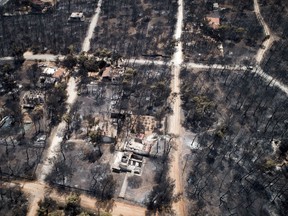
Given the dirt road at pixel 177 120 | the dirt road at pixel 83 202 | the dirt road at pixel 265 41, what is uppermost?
the dirt road at pixel 265 41

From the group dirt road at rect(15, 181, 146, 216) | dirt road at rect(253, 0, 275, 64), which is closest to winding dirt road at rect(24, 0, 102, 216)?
dirt road at rect(15, 181, 146, 216)

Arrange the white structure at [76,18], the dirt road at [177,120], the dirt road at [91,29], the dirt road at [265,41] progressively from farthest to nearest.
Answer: the white structure at [76,18], the dirt road at [91,29], the dirt road at [265,41], the dirt road at [177,120]

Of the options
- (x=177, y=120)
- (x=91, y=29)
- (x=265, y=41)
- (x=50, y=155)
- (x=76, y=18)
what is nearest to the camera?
(x=50, y=155)

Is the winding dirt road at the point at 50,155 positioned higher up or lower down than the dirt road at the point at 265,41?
lower down

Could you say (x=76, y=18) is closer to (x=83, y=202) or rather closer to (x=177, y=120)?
(x=177, y=120)

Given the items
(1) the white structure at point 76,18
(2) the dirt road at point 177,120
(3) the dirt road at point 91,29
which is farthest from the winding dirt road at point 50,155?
(2) the dirt road at point 177,120

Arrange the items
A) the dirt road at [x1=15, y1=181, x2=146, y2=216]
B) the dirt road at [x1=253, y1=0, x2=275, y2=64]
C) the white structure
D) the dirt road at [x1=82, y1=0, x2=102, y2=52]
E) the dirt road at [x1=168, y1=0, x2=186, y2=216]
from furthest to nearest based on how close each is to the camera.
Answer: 1. the white structure
2. the dirt road at [x1=82, y1=0, x2=102, y2=52]
3. the dirt road at [x1=253, y1=0, x2=275, y2=64]
4. the dirt road at [x1=168, y1=0, x2=186, y2=216]
5. the dirt road at [x1=15, y1=181, x2=146, y2=216]

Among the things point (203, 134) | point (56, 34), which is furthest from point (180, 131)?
point (56, 34)

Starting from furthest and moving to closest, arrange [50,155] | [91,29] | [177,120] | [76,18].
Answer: [76,18], [91,29], [177,120], [50,155]

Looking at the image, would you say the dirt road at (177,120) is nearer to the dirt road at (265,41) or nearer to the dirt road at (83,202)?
the dirt road at (83,202)

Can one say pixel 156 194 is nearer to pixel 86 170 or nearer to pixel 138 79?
pixel 86 170

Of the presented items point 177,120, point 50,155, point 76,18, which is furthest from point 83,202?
point 76,18

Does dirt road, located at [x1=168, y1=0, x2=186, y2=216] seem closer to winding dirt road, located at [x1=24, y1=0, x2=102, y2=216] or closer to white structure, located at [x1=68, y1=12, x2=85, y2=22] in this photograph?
winding dirt road, located at [x1=24, y1=0, x2=102, y2=216]
